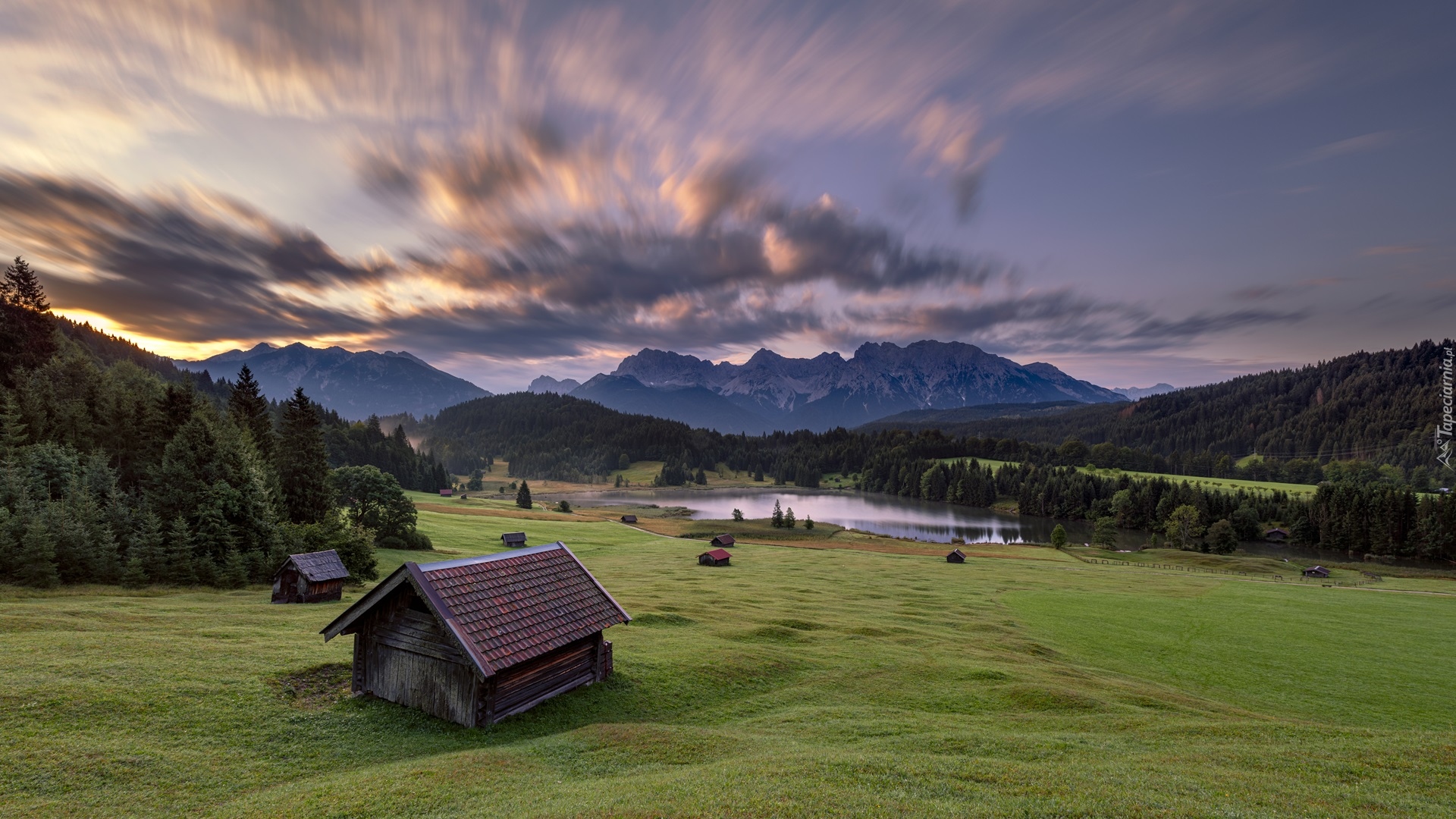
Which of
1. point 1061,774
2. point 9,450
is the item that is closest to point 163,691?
point 1061,774

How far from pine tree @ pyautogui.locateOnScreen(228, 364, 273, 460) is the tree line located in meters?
0.25

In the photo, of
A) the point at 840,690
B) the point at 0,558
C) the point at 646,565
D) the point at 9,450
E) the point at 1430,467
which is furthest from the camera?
the point at 1430,467

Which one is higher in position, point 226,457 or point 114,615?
point 226,457

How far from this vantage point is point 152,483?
153ft

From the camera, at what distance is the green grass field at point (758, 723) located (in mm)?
12008

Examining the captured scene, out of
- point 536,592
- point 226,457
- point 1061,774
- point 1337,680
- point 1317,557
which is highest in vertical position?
point 226,457

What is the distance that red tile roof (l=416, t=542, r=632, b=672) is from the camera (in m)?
17.8

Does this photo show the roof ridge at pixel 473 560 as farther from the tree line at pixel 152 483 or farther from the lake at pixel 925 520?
the lake at pixel 925 520

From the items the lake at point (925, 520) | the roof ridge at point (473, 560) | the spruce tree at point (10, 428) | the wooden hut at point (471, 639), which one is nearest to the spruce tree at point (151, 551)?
the spruce tree at point (10, 428)

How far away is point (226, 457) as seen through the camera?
46.2 metres

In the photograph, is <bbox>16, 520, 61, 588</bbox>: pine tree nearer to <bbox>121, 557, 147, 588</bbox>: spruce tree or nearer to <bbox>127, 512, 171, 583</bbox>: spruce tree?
<bbox>121, 557, 147, 588</bbox>: spruce tree

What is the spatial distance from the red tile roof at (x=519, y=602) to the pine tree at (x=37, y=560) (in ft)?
114

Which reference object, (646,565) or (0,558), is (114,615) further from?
(646,565)

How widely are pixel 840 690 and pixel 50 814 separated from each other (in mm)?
22103
